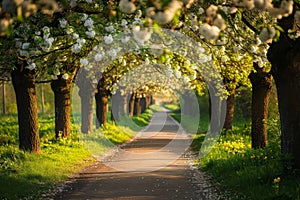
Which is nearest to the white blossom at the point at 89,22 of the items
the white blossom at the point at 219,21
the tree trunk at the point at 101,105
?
the white blossom at the point at 219,21

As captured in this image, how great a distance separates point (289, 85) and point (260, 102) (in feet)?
21.6

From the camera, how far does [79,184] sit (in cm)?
1248

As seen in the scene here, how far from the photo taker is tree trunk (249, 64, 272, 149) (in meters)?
16.2

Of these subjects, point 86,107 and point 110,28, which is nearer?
point 110,28

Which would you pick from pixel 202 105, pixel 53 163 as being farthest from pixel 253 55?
pixel 202 105

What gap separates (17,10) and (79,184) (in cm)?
881

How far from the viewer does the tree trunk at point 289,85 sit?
9703 mm

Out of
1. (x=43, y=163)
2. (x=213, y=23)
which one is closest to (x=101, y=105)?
(x=43, y=163)

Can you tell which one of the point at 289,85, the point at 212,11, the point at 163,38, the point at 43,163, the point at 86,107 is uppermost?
the point at 163,38

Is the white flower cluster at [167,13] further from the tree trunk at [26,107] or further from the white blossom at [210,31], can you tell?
the tree trunk at [26,107]

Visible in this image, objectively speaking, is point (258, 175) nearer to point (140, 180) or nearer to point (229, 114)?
point (140, 180)

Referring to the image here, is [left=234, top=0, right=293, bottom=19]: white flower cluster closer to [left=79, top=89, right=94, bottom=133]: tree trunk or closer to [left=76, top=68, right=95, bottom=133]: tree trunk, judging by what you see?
[left=76, top=68, right=95, bottom=133]: tree trunk

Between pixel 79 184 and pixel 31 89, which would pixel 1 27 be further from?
pixel 31 89

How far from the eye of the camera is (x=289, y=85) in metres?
9.81
